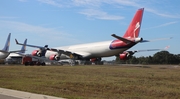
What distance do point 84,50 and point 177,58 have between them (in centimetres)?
6092

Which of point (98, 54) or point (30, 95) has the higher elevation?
point (98, 54)

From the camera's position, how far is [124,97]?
1223 centimetres

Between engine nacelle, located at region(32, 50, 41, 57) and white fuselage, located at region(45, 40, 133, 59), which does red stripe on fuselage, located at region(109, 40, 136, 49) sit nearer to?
white fuselage, located at region(45, 40, 133, 59)

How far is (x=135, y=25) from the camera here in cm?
4516

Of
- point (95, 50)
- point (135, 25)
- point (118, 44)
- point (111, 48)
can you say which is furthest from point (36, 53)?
point (135, 25)

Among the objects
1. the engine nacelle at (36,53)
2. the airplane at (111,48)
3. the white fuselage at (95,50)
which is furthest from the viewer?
the engine nacelle at (36,53)

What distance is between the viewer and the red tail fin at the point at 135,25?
145 ft

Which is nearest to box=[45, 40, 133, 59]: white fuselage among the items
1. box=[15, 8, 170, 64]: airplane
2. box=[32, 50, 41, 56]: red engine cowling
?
box=[15, 8, 170, 64]: airplane

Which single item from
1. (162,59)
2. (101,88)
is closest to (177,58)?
(162,59)

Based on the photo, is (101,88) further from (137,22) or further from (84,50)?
(84,50)

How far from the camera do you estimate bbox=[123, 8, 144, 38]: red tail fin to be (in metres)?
44.1

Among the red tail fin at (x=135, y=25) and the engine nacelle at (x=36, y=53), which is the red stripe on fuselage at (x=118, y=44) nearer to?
the red tail fin at (x=135, y=25)

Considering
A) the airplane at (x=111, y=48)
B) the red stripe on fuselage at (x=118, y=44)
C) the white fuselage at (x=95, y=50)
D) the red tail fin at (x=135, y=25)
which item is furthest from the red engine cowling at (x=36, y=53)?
the red tail fin at (x=135, y=25)

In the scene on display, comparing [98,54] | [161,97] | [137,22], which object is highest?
[137,22]
